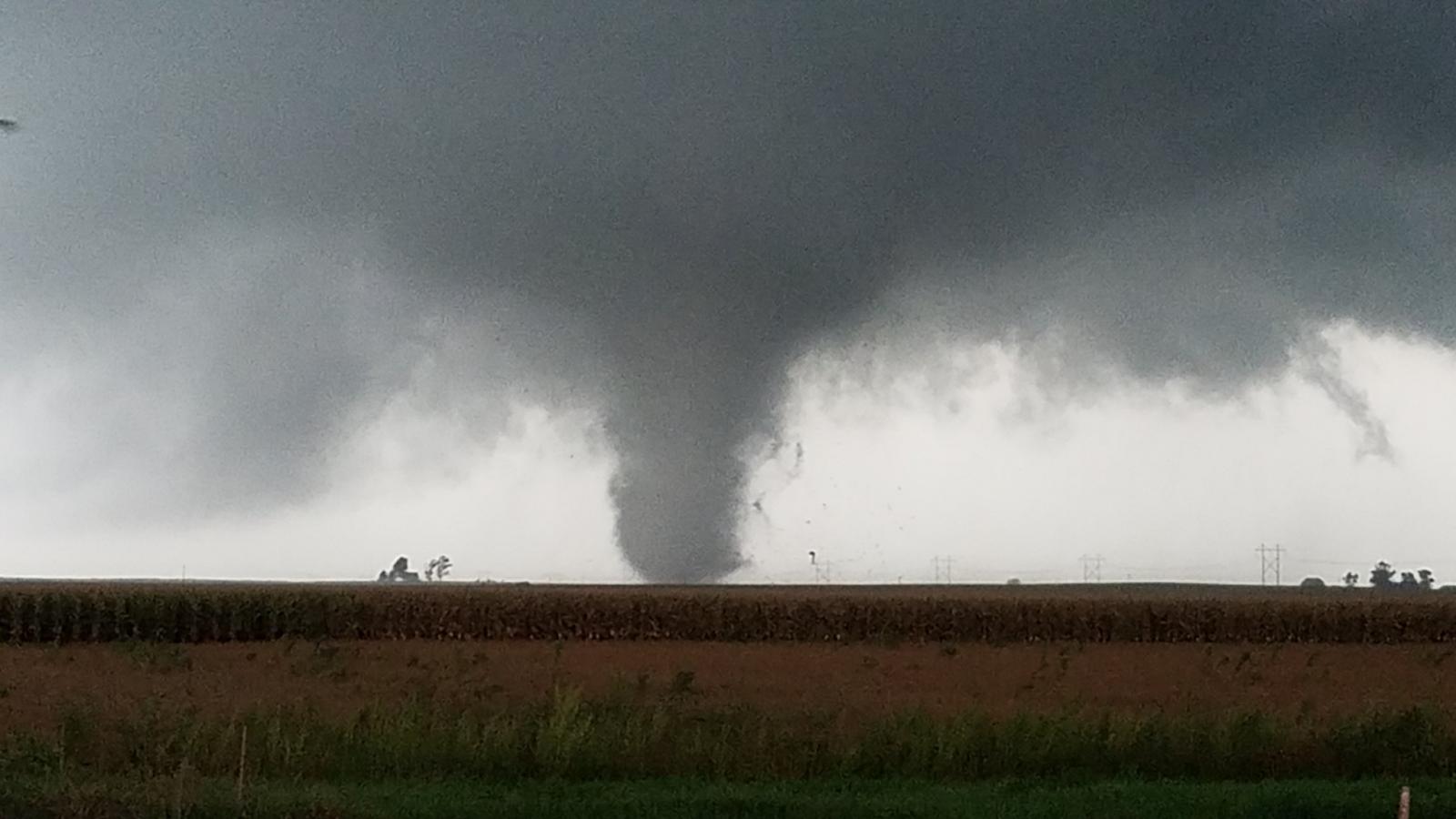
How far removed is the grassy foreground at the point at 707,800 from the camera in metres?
14.8

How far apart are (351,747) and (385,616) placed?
5121cm

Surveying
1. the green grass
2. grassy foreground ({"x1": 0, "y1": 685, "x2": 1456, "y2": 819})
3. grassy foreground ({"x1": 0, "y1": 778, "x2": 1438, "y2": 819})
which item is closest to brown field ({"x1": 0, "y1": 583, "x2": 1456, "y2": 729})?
the green grass

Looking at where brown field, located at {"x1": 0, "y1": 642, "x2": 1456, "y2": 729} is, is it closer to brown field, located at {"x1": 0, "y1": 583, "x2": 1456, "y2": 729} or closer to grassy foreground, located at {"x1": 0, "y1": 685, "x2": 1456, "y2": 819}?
brown field, located at {"x1": 0, "y1": 583, "x2": 1456, "y2": 729}

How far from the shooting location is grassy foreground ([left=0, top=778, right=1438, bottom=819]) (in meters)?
14.8

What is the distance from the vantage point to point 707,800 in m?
16.3

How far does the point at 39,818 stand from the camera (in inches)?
562

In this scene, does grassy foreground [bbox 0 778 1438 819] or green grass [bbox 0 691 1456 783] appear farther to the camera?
green grass [bbox 0 691 1456 783]

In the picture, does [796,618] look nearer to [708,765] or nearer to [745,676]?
[745,676]

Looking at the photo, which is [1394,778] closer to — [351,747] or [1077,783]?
[1077,783]

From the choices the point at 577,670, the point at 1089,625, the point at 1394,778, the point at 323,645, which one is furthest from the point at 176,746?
the point at 1089,625

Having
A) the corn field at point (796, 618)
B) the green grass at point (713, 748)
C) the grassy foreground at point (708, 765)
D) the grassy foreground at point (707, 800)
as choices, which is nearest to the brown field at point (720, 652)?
the corn field at point (796, 618)

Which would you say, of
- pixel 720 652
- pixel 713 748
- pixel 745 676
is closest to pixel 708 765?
pixel 713 748

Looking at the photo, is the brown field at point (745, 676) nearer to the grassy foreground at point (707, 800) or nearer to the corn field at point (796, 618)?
the corn field at point (796, 618)

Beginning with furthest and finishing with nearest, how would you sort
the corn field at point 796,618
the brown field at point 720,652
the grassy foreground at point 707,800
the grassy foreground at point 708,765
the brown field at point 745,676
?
the corn field at point 796,618 → the brown field at point 720,652 → the brown field at point 745,676 → the grassy foreground at point 708,765 → the grassy foreground at point 707,800
